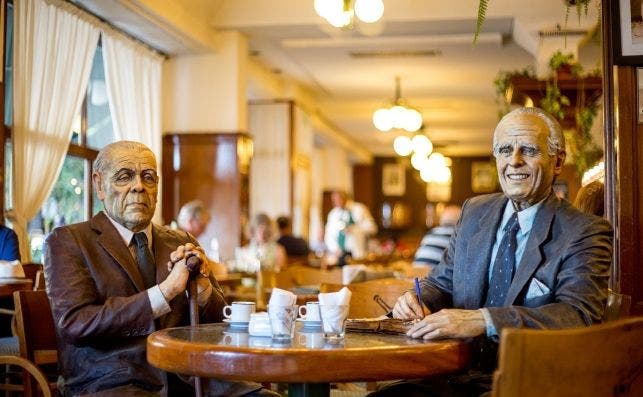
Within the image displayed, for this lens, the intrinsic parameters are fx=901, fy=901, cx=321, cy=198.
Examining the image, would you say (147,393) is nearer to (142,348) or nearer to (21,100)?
(142,348)

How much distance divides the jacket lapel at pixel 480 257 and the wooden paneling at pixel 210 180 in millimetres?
7161

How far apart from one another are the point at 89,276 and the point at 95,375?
33 cm

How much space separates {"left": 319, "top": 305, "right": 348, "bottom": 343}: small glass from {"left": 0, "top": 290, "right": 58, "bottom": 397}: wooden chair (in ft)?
4.14

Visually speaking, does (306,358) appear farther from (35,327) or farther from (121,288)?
(35,327)

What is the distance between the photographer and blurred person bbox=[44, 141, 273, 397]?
290 centimetres

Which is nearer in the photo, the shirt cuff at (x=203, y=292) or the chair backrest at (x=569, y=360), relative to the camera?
the chair backrest at (x=569, y=360)

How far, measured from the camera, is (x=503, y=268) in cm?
302

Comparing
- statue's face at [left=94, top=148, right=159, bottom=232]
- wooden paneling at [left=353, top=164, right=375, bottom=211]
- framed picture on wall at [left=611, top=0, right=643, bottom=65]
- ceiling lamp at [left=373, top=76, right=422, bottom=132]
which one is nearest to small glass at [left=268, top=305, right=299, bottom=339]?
statue's face at [left=94, top=148, right=159, bottom=232]

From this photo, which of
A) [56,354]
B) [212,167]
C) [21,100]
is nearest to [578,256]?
[56,354]

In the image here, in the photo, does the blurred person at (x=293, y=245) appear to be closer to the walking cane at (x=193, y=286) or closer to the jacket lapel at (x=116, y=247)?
the jacket lapel at (x=116, y=247)

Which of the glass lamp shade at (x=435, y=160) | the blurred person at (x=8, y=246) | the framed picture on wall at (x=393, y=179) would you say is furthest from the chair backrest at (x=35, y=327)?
the framed picture on wall at (x=393, y=179)

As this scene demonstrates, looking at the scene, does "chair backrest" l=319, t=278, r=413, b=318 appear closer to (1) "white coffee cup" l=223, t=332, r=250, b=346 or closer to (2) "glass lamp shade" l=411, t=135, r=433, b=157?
(1) "white coffee cup" l=223, t=332, r=250, b=346

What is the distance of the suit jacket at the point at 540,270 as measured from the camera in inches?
105

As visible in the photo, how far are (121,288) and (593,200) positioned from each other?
2140 millimetres
